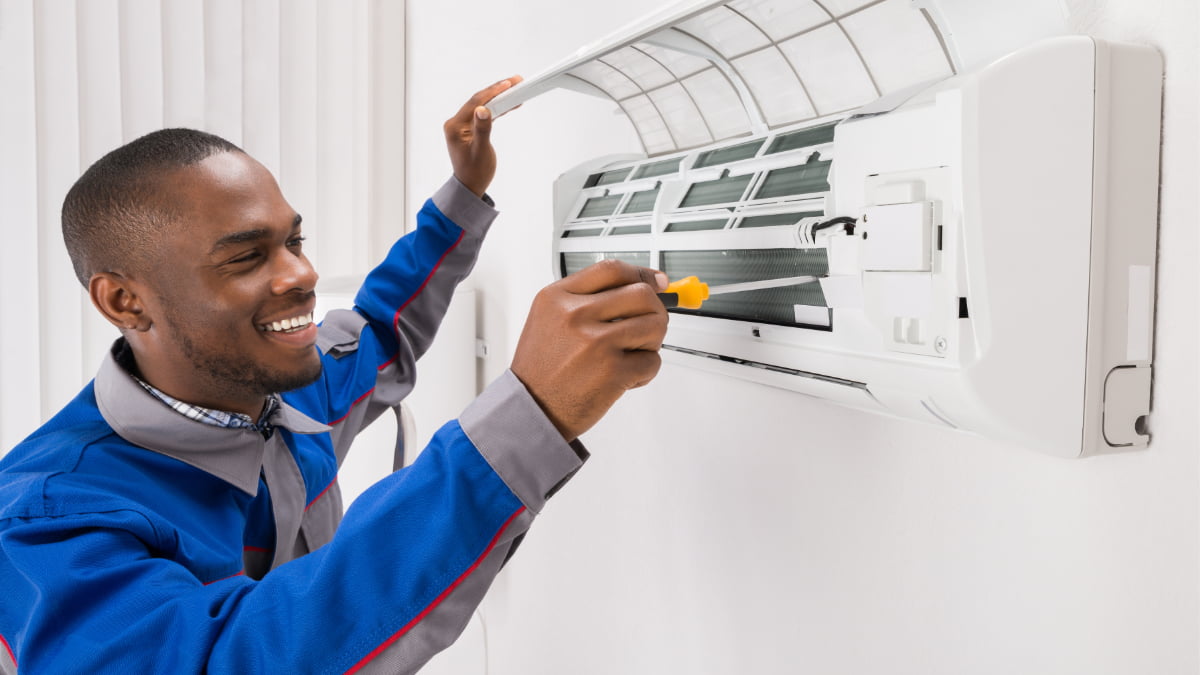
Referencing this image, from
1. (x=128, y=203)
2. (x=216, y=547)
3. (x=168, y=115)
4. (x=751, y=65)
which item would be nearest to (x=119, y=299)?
(x=128, y=203)

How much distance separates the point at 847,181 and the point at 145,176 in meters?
0.82

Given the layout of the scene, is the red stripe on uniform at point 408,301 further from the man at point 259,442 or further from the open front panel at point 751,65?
the open front panel at point 751,65

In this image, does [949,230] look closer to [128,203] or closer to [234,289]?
[234,289]

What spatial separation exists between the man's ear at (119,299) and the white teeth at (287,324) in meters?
0.14

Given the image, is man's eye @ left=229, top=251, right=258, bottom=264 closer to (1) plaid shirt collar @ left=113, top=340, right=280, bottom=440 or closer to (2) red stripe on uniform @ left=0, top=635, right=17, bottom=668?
(1) plaid shirt collar @ left=113, top=340, right=280, bottom=440

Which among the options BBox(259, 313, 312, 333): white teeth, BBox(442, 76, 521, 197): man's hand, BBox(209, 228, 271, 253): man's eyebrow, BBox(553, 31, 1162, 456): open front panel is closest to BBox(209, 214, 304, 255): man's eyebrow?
BBox(209, 228, 271, 253): man's eyebrow

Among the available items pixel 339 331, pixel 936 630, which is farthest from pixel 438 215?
pixel 936 630

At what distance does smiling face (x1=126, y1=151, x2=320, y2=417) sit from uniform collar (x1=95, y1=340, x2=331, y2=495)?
2.6 inches

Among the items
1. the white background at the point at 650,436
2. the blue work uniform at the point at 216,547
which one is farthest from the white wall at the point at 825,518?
the blue work uniform at the point at 216,547

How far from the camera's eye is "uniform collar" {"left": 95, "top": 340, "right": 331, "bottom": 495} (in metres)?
0.93

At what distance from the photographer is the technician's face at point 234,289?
38.6 inches

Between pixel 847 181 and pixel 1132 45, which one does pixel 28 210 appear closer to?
pixel 847 181

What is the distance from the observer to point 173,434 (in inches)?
37.1

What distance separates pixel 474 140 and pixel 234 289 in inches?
16.1
